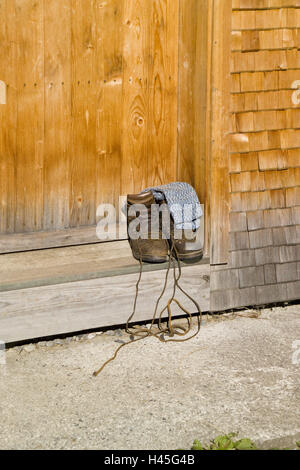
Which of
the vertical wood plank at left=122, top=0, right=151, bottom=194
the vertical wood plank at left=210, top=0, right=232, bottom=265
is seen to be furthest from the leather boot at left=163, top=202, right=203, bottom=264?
the vertical wood plank at left=122, top=0, right=151, bottom=194

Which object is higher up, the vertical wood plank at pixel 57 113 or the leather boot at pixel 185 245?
the vertical wood plank at pixel 57 113

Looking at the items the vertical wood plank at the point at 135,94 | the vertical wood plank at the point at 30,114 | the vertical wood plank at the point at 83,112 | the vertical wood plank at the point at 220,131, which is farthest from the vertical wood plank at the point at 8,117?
the vertical wood plank at the point at 220,131

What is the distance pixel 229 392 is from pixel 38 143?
163 cm

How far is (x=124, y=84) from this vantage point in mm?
4500

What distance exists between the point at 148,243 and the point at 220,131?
720 millimetres

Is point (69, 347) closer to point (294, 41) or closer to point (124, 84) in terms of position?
point (124, 84)

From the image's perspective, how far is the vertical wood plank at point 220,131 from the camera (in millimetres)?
4352

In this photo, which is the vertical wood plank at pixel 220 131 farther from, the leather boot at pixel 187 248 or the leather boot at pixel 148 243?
the leather boot at pixel 148 243

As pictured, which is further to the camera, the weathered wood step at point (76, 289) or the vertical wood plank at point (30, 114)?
the vertical wood plank at point (30, 114)

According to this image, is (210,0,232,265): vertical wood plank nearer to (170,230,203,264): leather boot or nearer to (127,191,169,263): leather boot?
(170,230,203,264): leather boot

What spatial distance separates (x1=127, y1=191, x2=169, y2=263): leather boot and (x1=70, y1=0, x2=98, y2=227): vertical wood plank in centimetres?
25

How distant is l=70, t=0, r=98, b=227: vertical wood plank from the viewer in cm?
431

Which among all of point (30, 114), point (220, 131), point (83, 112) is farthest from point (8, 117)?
point (220, 131)
